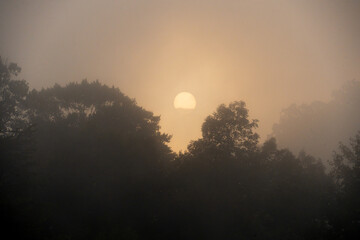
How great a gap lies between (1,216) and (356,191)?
87.8ft

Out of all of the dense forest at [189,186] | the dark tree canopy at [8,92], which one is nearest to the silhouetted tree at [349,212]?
the dense forest at [189,186]

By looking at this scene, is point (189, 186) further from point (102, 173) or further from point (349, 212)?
point (349, 212)

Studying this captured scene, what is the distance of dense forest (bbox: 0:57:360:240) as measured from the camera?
939 inches

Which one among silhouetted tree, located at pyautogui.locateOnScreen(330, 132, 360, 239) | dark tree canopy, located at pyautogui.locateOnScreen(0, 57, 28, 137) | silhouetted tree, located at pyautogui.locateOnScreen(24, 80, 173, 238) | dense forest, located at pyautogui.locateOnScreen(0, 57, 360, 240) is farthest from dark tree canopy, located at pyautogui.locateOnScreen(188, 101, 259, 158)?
dark tree canopy, located at pyautogui.locateOnScreen(0, 57, 28, 137)

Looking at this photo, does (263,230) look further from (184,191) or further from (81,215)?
(81,215)

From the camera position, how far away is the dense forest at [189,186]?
2384cm

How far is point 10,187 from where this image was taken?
18906 mm

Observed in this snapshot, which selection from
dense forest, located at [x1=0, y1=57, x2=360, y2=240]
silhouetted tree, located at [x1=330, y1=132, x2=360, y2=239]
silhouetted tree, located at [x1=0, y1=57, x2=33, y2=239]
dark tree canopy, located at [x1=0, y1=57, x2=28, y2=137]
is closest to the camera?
silhouetted tree, located at [x1=0, y1=57, x2=33, y2=239]

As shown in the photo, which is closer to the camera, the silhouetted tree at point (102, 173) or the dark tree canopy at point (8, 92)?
the silhouetted tree at point (102, 173)

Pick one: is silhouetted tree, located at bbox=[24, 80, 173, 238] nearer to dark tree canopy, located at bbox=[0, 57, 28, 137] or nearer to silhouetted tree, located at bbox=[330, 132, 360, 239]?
dark tree canopy, located at bbox=[0, 57, 28, 137]

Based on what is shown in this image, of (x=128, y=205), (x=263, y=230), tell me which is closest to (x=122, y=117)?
(x=128, y=205)

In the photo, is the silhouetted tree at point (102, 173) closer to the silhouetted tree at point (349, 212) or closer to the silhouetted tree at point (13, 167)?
the silhouetted tree at point (13, 167)

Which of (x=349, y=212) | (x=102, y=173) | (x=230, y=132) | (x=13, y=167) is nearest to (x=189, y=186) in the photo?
(x=230, y=132)

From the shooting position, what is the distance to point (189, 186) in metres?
27.3
